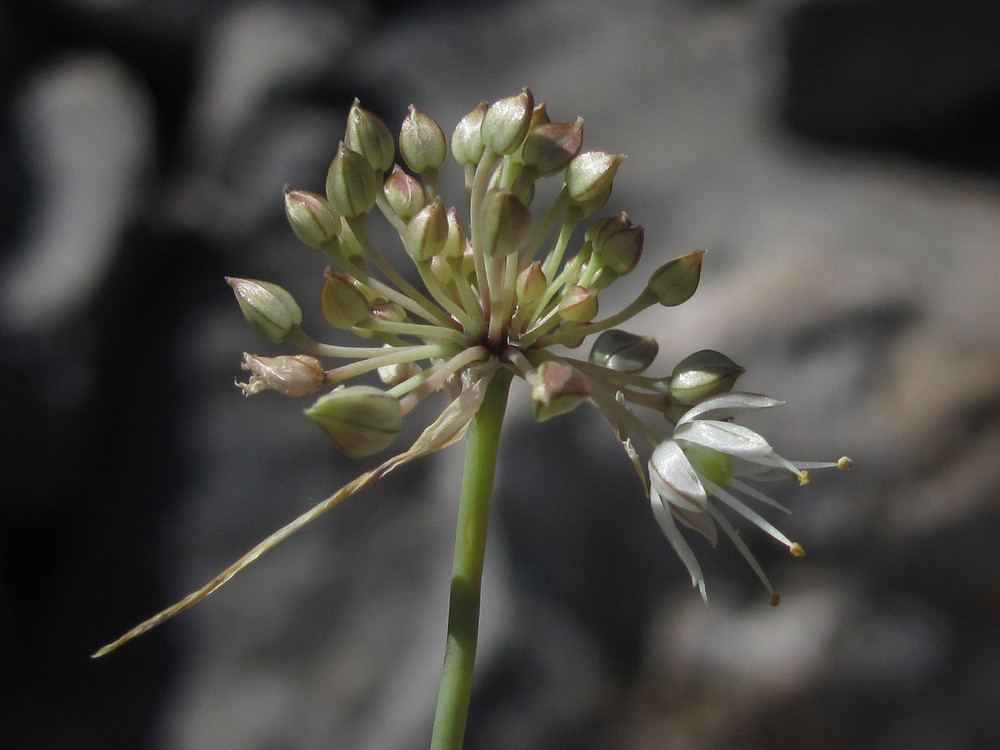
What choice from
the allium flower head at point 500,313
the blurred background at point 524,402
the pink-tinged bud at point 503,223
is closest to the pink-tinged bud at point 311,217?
the allium flower head at point 500,313

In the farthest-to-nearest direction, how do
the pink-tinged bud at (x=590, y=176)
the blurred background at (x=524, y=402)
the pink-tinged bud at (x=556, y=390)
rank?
the blurred background at (x=524, y=402)
the pink-tinged bud at (x=590, y=176)
the pink-tinged bud at (x=556, y=390)

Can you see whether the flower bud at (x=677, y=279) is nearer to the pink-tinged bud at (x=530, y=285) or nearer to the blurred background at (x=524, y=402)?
the pink-tinged bud at (x=530, y=285)

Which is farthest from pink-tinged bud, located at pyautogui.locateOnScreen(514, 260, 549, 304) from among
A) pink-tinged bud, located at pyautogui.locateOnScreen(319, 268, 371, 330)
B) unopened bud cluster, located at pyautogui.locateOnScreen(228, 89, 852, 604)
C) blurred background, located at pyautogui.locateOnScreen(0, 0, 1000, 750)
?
blurred background, located at pyautogui.locateOnScreen(0, 0, 1000, 750)

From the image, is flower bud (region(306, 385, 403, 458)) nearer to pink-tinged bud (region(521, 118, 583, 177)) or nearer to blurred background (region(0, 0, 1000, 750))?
pink-tinged bud (region(521, 118, 583, 177))

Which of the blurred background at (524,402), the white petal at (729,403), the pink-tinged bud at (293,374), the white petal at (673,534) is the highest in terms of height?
the pink-tinged bud at (293,374)

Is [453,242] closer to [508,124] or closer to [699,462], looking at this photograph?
[508,124]

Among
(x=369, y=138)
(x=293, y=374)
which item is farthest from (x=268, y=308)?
(x=369, y=138)
